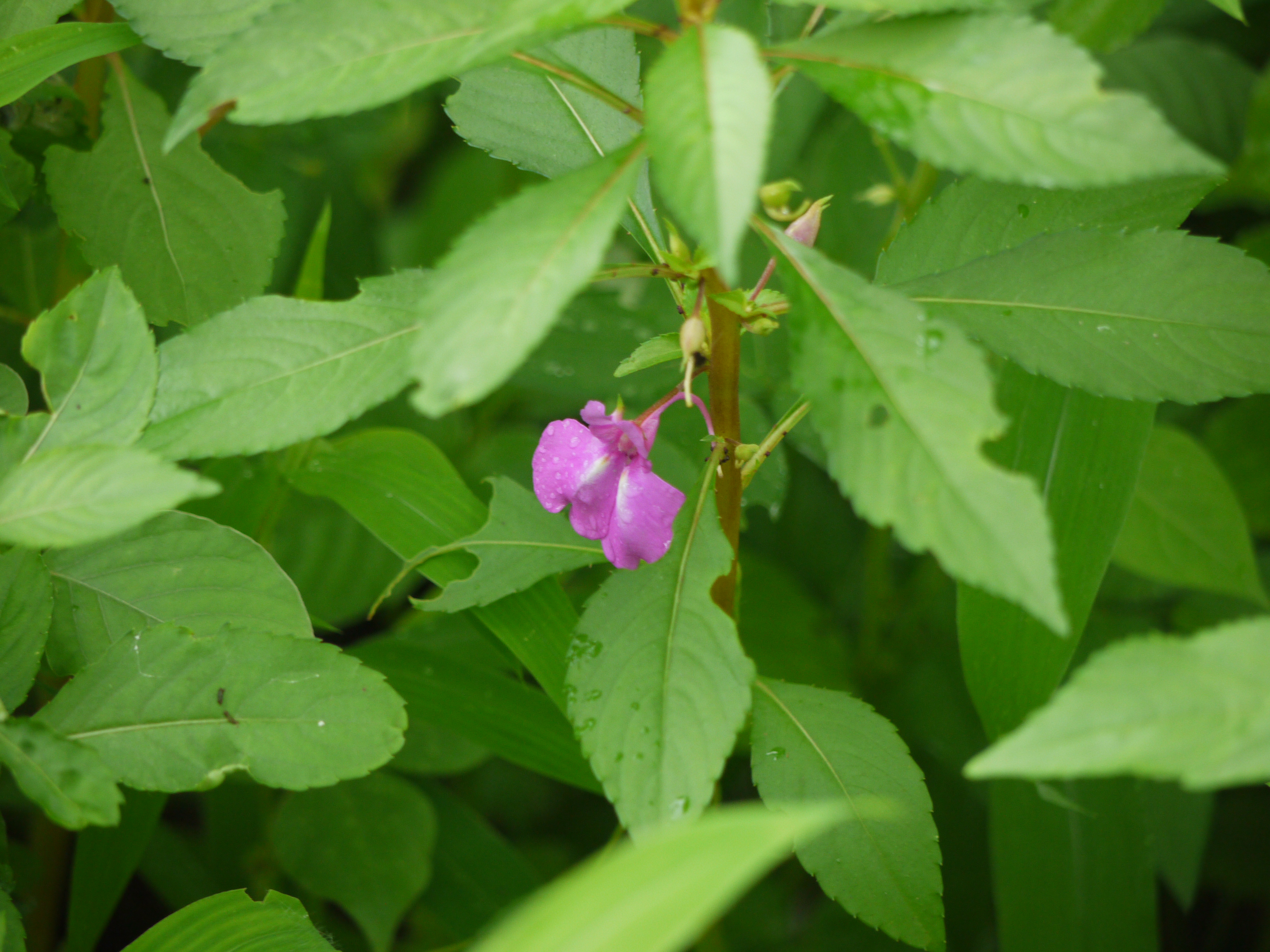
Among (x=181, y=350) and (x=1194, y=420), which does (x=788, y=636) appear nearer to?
(x=1194, y=420)

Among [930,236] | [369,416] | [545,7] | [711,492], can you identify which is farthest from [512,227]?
[369,416]

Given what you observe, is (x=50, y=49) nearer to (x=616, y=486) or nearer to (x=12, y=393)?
(x=12, y=393)

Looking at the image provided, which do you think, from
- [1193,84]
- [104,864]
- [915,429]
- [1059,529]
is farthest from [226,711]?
[1193,84]

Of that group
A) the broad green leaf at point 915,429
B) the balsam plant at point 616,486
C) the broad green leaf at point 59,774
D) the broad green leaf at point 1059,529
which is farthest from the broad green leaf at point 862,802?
the broad green leaf at point 59,774

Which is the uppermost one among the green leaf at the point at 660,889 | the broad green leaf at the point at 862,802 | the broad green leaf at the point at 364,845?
the green leaf at the point at 660,889

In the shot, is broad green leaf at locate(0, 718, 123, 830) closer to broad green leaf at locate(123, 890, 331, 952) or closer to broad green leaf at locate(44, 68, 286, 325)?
broad green leaf at locate(123, 890, 331, 952)

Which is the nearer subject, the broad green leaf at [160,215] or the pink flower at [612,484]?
the pink flower at [612,484]

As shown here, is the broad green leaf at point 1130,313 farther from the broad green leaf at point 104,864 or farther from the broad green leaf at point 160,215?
Result: the broad green leaf at point 104,864
